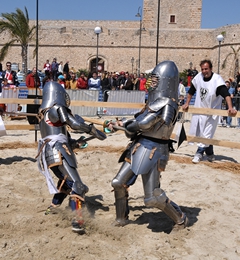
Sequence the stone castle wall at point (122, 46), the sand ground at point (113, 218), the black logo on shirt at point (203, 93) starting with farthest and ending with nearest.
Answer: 1. the stone castle wall at point (122, 46)
2. the black logo on shirt at point (203, 93)
3. the sand ground at point (113, 218)

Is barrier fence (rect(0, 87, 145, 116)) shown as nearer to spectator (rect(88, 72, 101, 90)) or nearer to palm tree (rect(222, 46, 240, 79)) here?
spectator (rect(88, 72, 101, 90))

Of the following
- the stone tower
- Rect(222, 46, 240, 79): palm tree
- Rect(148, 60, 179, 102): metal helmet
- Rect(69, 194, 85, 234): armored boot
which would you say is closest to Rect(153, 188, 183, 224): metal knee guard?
Rect(69, 194, 85, 234): armored boot

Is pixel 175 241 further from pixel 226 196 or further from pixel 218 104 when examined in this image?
pixel 218 104

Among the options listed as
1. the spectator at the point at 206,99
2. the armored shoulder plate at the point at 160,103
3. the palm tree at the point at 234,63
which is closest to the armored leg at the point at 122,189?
the armored shoulder plate at the point at 160,103

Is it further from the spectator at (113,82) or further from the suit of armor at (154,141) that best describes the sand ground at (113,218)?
the spectator at (113,82)

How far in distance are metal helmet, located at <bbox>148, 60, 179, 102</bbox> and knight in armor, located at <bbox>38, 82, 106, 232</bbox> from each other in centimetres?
82

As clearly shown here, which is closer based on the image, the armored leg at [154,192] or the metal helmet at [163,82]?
the armored leg at [154,192]

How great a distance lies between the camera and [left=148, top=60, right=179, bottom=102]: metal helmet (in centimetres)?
418

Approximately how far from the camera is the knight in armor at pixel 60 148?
422cm

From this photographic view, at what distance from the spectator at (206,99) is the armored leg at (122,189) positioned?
326cm

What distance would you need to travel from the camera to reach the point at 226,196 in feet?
18.4

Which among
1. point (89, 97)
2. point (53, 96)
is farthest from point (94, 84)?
point (53, 96)

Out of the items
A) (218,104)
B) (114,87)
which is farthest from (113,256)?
(114,87)

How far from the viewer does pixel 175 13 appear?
4441 centimetres
